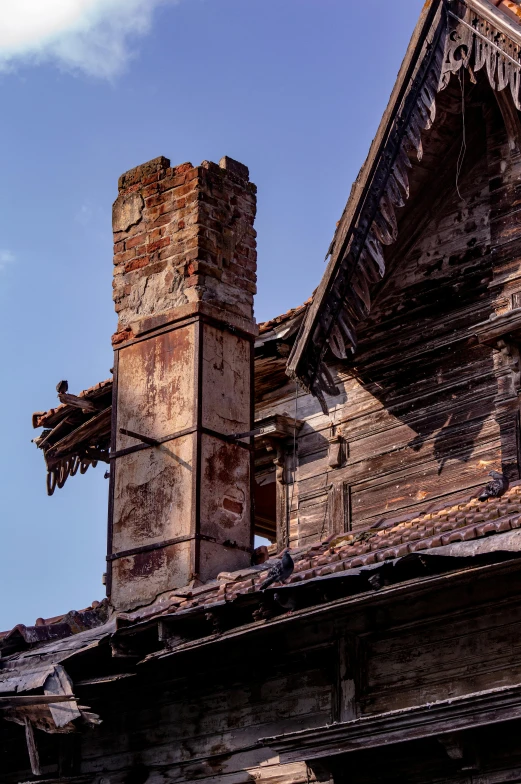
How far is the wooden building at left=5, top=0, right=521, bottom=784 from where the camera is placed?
26.9 feet

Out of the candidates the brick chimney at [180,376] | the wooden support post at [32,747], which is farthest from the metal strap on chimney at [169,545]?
the wooden support post at [32,747]

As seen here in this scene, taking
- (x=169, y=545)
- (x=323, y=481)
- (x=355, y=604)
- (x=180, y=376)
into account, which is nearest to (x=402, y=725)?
(x=355, y=604)

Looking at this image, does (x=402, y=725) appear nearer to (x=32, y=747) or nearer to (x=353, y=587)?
(x=353, y=587)

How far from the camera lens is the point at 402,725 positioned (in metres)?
7.72

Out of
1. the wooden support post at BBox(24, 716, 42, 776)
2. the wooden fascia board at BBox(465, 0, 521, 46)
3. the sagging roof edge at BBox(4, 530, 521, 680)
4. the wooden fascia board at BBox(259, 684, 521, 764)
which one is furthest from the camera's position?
the wooden fascia board at BBox(465, 0, 521, 46)

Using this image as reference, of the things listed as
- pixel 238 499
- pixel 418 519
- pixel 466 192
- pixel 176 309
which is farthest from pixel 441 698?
pixel 466 192

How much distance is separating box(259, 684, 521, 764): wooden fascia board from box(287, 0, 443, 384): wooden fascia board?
3709mm

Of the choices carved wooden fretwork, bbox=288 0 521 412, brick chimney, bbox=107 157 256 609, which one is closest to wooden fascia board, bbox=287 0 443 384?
carved wooden fretwork, bbox=288 0 521 412

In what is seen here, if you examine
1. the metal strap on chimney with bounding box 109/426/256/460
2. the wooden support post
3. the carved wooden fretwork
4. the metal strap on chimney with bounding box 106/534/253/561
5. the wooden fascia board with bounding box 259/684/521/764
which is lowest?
the wooden fascia board with bounding box 259/684/521/764

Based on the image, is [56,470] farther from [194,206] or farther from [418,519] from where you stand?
[418,519]

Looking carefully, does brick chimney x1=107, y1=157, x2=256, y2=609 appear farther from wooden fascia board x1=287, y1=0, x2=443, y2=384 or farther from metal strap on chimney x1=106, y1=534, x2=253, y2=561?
wooden fascia board x1=287, y1=0, x2=443, y2=384

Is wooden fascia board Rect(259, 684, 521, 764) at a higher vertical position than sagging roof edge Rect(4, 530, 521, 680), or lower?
lower

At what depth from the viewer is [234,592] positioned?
348 inches

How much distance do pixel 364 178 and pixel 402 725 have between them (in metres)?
4.99
